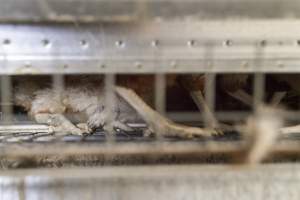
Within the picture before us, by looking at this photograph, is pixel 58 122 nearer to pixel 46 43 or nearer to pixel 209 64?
A: pixel 46 43

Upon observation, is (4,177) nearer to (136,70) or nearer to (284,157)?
(136,70)

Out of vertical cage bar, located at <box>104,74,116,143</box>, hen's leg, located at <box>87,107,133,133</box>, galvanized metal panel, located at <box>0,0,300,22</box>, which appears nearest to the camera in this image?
galvanized metal panel, located at <box>0,0,300,22</box>

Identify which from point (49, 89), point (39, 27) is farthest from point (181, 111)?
point (39, 27)

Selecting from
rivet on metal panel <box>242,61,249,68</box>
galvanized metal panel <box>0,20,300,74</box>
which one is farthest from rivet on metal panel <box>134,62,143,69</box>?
rivet on metal panel <box>242,61,249,68</box>

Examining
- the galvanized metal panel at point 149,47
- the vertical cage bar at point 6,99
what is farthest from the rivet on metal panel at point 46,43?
the vertical cage bar at point 6,99

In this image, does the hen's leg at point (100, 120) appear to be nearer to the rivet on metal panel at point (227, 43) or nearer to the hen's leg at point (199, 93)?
the hen's leg at point (199, 93)

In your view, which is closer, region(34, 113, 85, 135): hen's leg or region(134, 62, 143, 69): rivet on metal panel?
region(134, 62, 143, 69): rivet on metal panel

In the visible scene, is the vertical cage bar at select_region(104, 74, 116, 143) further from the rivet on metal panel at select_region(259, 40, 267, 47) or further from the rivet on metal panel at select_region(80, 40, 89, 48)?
the rivet on metal panel at select_region(259, 40, 267, 47)

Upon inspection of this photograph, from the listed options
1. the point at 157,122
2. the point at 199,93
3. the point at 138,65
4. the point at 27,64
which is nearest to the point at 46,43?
the point at 27,64
